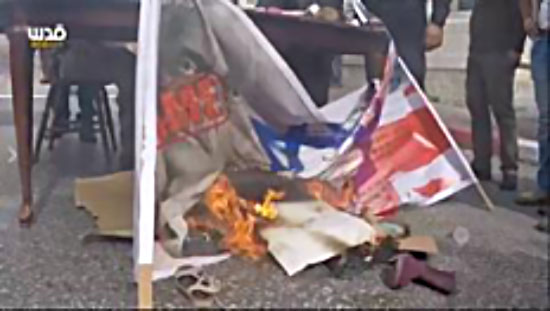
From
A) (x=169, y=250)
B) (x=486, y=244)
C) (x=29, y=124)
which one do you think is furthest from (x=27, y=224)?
(x=486, y=244)

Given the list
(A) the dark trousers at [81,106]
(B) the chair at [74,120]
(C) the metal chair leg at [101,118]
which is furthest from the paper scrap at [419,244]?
(A) the dark trousers at [81,106]

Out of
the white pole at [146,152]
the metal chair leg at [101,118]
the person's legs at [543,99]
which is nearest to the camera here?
the white pole at [146,152]

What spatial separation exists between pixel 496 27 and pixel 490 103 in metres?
0.31

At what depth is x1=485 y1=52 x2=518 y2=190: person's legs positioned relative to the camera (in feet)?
10.5

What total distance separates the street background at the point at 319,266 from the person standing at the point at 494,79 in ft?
0.15

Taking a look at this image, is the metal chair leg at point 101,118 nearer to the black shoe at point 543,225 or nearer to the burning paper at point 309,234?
the burning paper at point 309,234

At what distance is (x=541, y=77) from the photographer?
2.88 metres

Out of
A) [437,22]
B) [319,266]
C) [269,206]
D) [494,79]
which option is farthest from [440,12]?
[319,266]

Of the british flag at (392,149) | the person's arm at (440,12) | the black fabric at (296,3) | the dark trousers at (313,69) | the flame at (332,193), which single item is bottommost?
the flame at (332,193)

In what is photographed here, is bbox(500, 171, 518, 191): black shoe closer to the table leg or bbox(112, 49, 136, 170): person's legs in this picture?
bbox(112, 49, 136, 170): person's legs

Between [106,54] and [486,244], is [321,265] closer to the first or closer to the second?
[486,244]

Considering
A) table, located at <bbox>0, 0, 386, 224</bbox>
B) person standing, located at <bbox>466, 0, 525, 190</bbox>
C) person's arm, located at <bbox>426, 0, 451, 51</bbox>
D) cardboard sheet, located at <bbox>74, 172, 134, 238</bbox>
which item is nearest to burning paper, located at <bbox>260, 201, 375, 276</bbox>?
cardboard sheet, located at <bbox>74, 172, 134, 238</bbox>

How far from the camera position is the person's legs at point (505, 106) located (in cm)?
320

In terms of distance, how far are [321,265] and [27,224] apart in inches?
38.7
